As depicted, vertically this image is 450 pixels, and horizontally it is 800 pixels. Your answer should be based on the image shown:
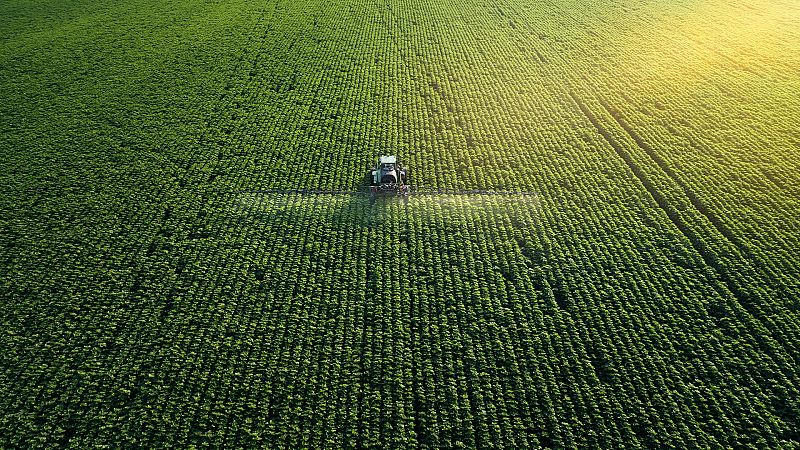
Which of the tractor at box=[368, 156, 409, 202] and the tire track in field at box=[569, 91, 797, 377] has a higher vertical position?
the tractor at box=[368, 156, 409, 202]

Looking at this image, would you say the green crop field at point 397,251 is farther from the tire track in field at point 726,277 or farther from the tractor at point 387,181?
the tractor at point 387,181

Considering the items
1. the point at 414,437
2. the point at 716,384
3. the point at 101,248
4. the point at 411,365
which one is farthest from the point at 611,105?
the point at 101,248

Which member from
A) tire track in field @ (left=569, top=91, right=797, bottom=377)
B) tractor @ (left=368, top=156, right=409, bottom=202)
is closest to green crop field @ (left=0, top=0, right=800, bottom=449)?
tire track in field @ (left=569, top=91, right=797, bottom=377)

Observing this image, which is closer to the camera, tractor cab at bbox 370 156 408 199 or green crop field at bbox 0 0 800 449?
green crop field at bbox 0 0 800 449

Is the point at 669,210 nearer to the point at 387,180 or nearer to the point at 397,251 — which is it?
the point at 397,251

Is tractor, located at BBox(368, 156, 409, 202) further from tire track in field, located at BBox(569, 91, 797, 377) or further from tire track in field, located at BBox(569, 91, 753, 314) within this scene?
tire track in field, located at BBox(569, 91, 797, 377)

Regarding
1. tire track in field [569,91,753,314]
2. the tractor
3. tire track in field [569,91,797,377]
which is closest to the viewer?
tire track in field [569,91,797,377]

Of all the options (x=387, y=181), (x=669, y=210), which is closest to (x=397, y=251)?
(x=387, y=181)

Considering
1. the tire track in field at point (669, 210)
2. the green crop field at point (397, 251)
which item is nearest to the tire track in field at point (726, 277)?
the tire track in field at point (669, 210)
